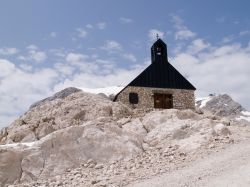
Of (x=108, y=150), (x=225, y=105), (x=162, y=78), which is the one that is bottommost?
(x=108, y=150)

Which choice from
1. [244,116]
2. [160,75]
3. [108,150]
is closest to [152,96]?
[160,75]

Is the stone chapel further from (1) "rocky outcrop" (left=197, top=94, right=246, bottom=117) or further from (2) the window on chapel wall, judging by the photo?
(1) "rocky outcrop" (left=197, top=94, right=246, bottom=117)

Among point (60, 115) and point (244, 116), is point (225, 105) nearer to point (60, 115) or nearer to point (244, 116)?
point (244, 116)

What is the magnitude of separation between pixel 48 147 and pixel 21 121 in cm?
1157

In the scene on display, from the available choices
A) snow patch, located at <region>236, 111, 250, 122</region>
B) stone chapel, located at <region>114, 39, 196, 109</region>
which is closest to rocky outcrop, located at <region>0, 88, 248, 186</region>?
stone chapel, located at <region>114, 39, 196, 109</region>

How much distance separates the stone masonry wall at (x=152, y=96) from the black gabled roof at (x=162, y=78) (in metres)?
0.42

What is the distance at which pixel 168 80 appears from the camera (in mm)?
36250

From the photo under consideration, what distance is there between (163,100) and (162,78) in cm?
222

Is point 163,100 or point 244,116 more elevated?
point 244,116

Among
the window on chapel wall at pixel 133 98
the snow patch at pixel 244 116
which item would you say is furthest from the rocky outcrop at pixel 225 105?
the window on chapel wall at pixel 133 98

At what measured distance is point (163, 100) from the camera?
35.4 metres

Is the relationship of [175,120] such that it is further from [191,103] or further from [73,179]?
[191,103]

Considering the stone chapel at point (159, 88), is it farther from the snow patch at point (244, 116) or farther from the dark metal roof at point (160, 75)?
the snow patch at point (244, 116)

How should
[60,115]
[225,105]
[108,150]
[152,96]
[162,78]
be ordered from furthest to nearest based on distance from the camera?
[225,105] < [162,78] < [152,96] < [60,115] < [108,150]
